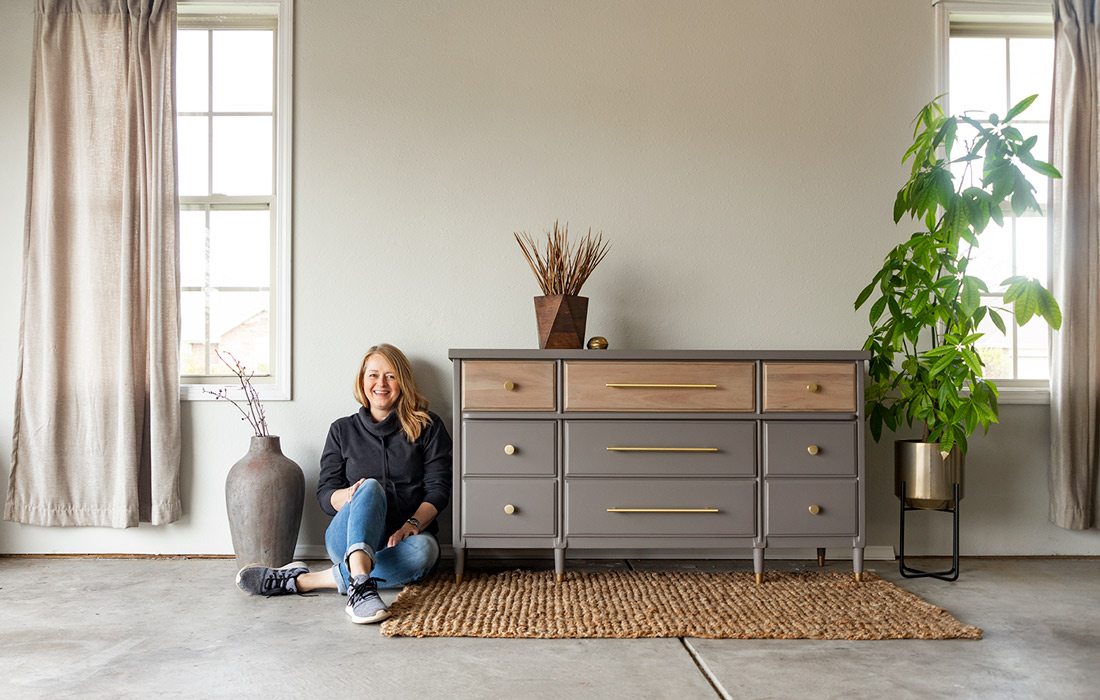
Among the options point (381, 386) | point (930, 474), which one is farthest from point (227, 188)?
point (930, 474)

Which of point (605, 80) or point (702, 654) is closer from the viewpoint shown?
point (702, 654)

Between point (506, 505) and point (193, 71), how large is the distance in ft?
7.75

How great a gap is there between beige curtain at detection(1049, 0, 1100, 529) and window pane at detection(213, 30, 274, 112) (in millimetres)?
3453

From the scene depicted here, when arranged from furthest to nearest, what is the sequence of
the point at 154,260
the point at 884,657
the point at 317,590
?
1. the point at 154,260
2. the point at 317,590
3. the point at 884,657

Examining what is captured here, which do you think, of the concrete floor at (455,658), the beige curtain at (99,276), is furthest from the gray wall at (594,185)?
the concrete floor at (455,658)

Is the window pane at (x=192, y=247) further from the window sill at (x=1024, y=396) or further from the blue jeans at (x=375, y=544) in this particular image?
the window sill at (x=1024, y=396)

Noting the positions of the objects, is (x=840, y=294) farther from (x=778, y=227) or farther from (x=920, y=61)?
(x=920, y=61)

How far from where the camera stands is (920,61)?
3.71 metres

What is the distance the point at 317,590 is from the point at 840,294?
8.02ft

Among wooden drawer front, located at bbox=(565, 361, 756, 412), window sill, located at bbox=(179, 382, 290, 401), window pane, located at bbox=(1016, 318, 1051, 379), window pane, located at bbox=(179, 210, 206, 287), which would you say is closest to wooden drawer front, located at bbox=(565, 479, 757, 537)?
wooden drawer front, located at bbox=(565, 361, 756, 412)

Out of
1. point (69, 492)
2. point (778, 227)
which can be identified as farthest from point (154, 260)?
point (778, 227)

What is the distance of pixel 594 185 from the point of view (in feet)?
12.1

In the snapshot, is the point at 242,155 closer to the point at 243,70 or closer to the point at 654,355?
the point at 243,70

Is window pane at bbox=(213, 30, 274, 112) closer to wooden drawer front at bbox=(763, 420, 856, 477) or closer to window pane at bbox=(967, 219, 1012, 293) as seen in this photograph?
wooden drawer front at bbox=(763, 420, 856, 477)
